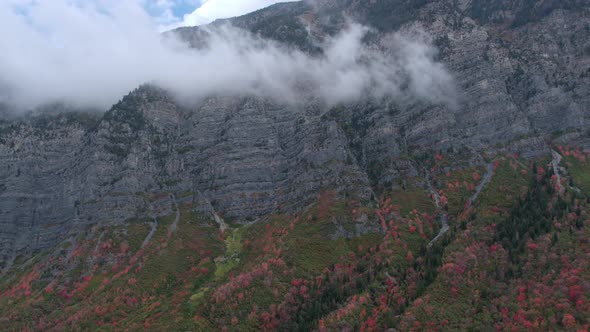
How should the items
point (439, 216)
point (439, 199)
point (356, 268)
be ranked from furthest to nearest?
point (439, 199) → point (439, 216) → point (356, 268)

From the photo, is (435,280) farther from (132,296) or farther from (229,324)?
(132,296)

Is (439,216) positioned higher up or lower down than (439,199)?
lower down

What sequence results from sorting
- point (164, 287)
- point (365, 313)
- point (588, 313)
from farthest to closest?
point (164, 287) → point (365, 313) → point (588, 313)

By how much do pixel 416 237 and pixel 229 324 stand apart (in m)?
70.3

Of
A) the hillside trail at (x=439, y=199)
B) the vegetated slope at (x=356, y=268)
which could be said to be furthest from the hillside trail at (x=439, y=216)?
the vegetated slope at (x=356, y=268)

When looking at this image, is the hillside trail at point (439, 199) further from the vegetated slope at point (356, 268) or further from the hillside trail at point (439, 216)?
the vegetated slope at point (356, 268)

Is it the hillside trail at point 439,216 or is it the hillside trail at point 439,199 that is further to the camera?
the hillside trail at point 439,199

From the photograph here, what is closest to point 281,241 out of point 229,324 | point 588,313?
point 229,324

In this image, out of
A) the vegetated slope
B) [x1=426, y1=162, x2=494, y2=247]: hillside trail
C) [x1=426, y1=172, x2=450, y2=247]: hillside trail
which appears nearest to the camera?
the vegetated slope

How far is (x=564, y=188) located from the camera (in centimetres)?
16212

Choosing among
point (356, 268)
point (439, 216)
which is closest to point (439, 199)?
point (439, 216)

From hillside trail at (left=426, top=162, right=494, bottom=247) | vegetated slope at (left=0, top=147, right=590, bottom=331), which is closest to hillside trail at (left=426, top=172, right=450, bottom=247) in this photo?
hillside trail at (left=426, top=162, right=494, bottom=247)

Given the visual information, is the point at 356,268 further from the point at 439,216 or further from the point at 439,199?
the point at 439,199

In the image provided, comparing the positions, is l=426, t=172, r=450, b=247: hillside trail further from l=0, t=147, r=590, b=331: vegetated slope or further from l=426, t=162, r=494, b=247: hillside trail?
l=0, t=147, r=590, b=331: vegetated slope
